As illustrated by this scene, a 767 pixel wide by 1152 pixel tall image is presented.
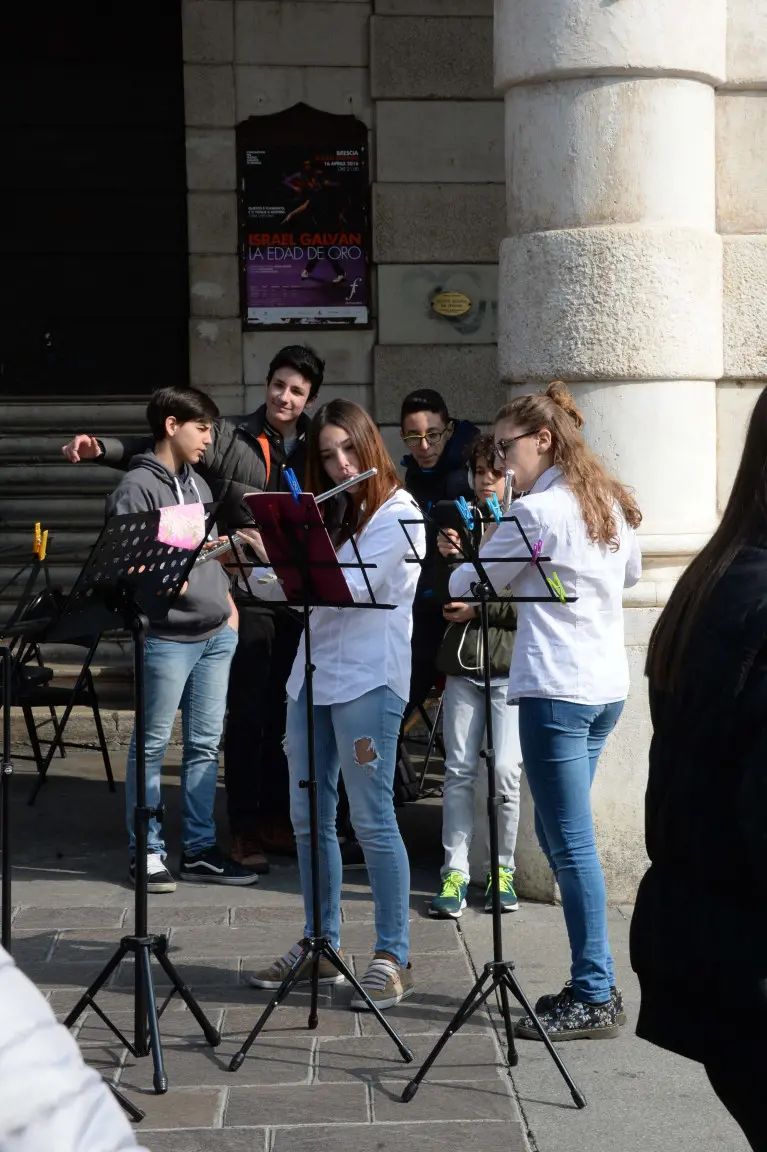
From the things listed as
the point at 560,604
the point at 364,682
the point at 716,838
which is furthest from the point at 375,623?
the point at 716,838

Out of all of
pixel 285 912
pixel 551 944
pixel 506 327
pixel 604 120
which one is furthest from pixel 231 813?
pixel 604 120

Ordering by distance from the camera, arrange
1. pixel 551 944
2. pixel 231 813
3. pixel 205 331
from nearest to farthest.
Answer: pixel 551 944, pixel 231 813, pixel 205 331

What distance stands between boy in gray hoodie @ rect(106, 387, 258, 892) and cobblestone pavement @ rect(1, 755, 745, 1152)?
18cm

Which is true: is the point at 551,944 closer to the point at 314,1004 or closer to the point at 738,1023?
the point at 314,1004

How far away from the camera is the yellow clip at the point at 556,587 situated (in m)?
4.25

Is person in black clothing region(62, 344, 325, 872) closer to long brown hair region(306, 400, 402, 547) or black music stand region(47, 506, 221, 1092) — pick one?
long brown hair region(306, 400, 402, 547)

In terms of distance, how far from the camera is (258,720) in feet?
21.2

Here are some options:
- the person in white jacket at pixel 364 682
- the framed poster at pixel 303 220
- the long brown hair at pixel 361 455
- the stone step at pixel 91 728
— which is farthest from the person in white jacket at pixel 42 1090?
the framed poster at pixel 303 220

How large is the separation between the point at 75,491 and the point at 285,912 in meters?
4.06

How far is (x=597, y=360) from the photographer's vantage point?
18.7 feet

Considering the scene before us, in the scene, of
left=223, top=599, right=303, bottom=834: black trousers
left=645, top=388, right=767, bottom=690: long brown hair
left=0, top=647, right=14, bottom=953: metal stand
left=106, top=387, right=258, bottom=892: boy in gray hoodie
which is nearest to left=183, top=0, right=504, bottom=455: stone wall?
left=223, top=599, right=303, bottom=834: black trousers

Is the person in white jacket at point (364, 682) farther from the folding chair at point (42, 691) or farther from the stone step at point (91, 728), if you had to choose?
the stone step at point (91, 728)

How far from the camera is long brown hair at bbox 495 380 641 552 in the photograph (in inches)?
179

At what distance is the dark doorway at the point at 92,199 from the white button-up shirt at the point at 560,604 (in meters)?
5.29
